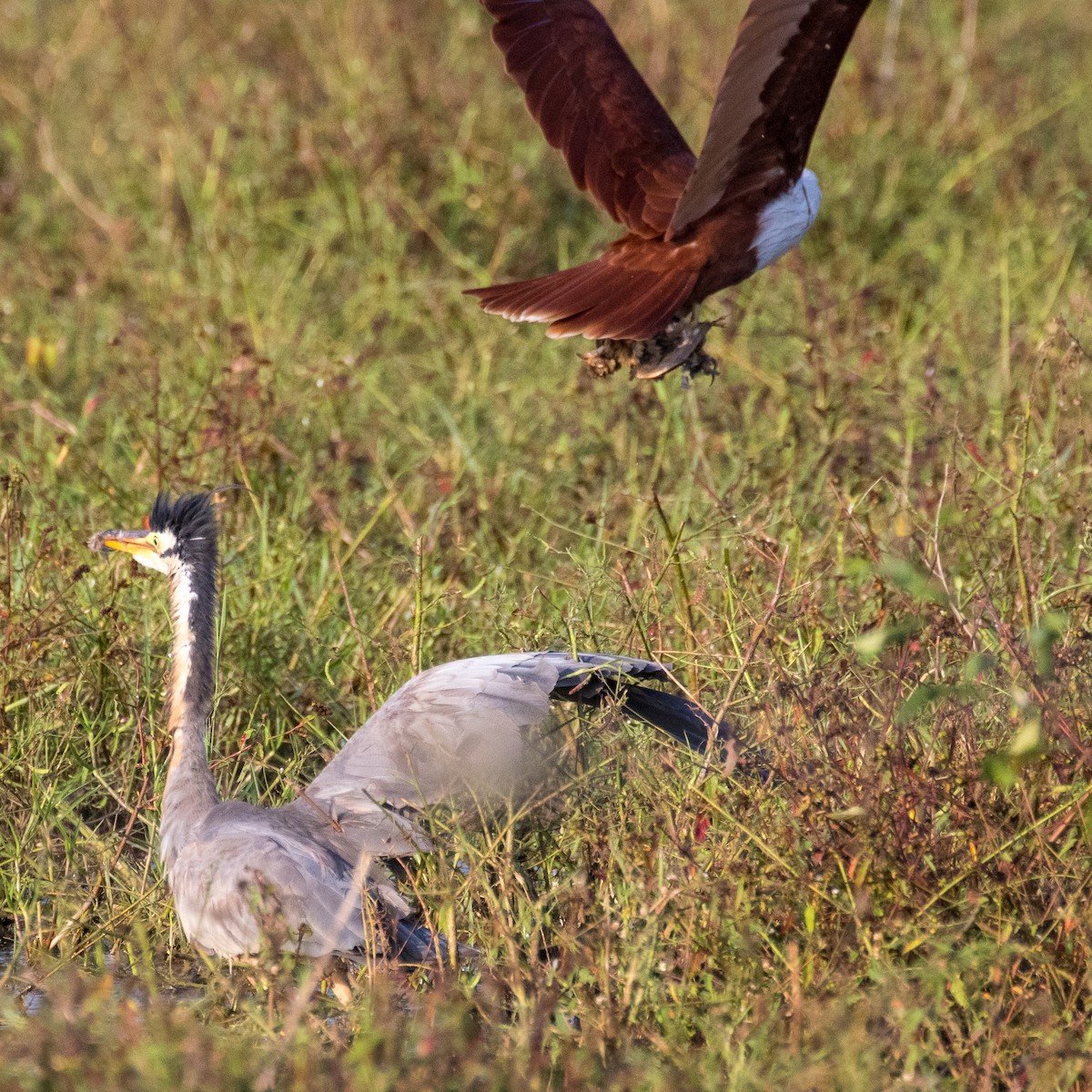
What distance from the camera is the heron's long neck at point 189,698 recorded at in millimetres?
3562

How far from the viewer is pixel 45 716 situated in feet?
13.2

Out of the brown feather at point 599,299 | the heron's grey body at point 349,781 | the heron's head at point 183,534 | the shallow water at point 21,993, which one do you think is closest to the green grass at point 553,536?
the shallow water at point 21,993

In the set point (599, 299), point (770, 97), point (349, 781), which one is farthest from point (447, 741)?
point (770, 97)

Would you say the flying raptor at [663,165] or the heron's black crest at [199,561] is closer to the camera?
the heron's black crest at [199,561]

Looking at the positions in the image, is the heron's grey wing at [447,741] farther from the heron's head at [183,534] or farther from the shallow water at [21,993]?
the shallow water at [21,993]

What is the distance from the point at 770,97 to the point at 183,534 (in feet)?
5.71

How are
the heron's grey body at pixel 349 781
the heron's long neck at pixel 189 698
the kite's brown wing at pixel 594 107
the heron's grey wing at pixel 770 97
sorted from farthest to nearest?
the kite's brown wing at pixel 594 107 < the heron's grey wing at pixel 770 97 < the heron's long neck at pixel 189 698 < the heron's grey body at pixel 349 781

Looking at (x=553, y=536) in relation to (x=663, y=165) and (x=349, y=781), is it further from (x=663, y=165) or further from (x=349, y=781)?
(x=349, y=781)

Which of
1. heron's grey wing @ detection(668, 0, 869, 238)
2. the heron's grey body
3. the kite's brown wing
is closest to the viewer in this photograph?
the heron's grey body

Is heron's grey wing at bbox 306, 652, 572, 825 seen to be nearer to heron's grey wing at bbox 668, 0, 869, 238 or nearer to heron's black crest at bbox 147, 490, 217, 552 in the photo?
heron's black crest at bbox 147, 490, 217, 552

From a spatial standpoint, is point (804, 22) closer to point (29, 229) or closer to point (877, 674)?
point (877, 674)

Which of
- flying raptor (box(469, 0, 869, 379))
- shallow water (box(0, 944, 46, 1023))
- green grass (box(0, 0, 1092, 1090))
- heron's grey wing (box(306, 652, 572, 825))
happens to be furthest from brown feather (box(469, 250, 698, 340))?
shallow water (box(0, 944, 46, 1023))

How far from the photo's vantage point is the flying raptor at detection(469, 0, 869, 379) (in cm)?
415

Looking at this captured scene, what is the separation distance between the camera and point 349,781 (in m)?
3.57
